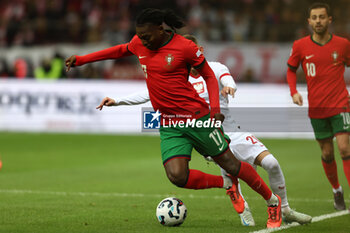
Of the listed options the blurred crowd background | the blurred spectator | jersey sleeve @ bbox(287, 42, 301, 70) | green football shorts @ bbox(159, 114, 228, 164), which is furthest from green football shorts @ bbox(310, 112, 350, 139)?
the blurred spectator

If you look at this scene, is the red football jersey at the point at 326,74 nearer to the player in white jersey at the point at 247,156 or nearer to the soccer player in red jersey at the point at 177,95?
the player in white jersey at the point at 247,156

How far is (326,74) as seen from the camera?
8.12m

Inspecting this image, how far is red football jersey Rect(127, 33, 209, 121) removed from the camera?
645cm

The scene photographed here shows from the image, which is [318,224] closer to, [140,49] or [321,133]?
[321,133]

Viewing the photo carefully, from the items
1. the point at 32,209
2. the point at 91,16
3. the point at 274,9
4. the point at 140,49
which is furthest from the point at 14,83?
the point at 140,49

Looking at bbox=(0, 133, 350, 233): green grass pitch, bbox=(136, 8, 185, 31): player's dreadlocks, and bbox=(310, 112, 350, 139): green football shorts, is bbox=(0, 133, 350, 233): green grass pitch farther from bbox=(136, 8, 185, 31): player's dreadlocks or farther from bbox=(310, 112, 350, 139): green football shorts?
bbox=(136, 8, 185, 31): player's dreadlocks

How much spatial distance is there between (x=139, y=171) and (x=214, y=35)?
10072 mm

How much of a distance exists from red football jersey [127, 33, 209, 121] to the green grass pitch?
4.03 feet

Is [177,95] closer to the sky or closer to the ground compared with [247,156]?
closer to the sky

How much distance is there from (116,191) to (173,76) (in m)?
3.72

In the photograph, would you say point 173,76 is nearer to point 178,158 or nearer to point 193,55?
point 193,55

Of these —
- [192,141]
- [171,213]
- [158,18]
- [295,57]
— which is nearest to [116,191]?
[171,213]

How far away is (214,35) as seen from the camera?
21.6 meters

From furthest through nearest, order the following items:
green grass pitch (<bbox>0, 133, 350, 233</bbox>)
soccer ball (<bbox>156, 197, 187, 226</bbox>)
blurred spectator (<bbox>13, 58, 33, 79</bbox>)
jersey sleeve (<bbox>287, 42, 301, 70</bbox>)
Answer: blurred spectator (<bbox>13, 58, 33, 79</bbox>) < jersey sleeve (<bbox>287, 42, 301, 70</bbox>) < green grass pitch (<bbox>0, 133, 350, 233</bbox>) < soccer ball (<bbox>156, 197, 187, 226</bbox>)
